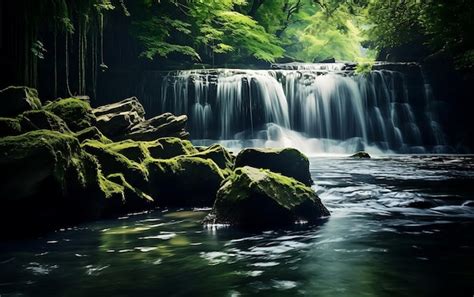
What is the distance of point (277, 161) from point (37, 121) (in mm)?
5135

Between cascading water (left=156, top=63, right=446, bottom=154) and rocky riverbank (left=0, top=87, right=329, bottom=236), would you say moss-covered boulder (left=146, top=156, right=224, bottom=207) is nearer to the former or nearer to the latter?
rocky riverbank (left=0, top=87, right=329, bottom=236)

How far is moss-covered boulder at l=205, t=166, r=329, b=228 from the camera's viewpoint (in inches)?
275

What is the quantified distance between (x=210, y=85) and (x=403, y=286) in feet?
63.1

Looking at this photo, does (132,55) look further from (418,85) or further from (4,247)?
(4,247)

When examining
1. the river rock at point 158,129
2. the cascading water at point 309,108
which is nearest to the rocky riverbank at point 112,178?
the river rock at point 158,129

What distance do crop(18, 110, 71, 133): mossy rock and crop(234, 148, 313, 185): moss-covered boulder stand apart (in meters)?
4.08

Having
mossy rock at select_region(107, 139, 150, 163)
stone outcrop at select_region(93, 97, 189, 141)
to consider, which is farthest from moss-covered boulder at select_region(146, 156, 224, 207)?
stone outcrop at select_region(93, 97, 189, 141)

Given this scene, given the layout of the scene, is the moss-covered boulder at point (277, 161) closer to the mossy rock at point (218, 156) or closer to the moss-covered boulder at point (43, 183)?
the mossy rock at point (218, 156)

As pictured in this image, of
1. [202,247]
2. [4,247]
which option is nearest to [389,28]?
[202,247]

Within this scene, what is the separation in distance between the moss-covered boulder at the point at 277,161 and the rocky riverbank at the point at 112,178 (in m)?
0.02

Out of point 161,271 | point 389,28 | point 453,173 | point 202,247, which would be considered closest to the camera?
point 161,271

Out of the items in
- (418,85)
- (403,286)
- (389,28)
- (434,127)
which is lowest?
(403,286)

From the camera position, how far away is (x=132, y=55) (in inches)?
1018

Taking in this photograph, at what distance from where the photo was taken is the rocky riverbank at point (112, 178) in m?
6.52
